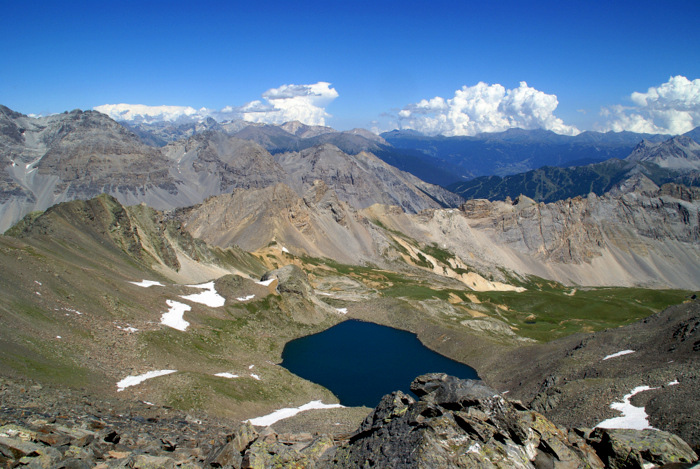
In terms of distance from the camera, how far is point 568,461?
22203 millimetres

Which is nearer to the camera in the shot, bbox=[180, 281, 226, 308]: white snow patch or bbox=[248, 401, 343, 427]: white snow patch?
bbox=[248, 401, 343, 427]: white snow patch

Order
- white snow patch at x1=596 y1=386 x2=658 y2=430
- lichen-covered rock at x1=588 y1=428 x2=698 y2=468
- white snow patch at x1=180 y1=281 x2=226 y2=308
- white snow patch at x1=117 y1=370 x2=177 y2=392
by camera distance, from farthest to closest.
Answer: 1. white snow patch at x1=180 y1=281 x2=226 y2=308
2. white snow patch at x1=117 y1=370 x2=177 y2=392
3. white snow patch at x1=596 y1=386 x2=658 y2=430
4. lichen-covered rock at x1=588 y1=428 x2=698 y2=468

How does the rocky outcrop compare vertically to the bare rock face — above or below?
below

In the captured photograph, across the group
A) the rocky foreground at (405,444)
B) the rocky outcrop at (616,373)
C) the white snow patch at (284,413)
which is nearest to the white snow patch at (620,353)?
the rocky outcrop at (616,373)

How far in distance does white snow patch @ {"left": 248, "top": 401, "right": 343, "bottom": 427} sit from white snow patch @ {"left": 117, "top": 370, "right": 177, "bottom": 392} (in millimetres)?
13042

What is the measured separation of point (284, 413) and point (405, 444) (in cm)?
3702

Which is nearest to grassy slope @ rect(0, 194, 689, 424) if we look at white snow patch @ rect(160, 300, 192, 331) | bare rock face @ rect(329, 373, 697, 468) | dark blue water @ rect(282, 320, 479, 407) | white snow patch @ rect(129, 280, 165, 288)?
white snow patch @ rect(160, 300, 192, 331)

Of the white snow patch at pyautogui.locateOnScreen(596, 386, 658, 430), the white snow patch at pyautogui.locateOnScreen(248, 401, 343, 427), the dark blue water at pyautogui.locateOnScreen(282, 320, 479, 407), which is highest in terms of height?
the white snow patch at pyautogui.locateOnScreen(596, 386, 658, 430)

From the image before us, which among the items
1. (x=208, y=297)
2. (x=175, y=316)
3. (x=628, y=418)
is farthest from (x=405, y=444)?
(x=208, y=297)

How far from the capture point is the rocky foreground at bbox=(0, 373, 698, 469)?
20.6 m

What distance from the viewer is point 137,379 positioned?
48719mm

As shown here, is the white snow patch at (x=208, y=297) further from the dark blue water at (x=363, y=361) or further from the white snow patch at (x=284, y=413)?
the white snow patch at (x=284, y=413)

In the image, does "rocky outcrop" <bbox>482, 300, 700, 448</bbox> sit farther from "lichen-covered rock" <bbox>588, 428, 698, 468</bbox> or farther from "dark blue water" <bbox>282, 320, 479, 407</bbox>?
"lichen-covered rock" <bbox>588, 428, 698, 468</bbox>

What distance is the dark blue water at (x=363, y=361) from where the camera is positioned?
75.0m
